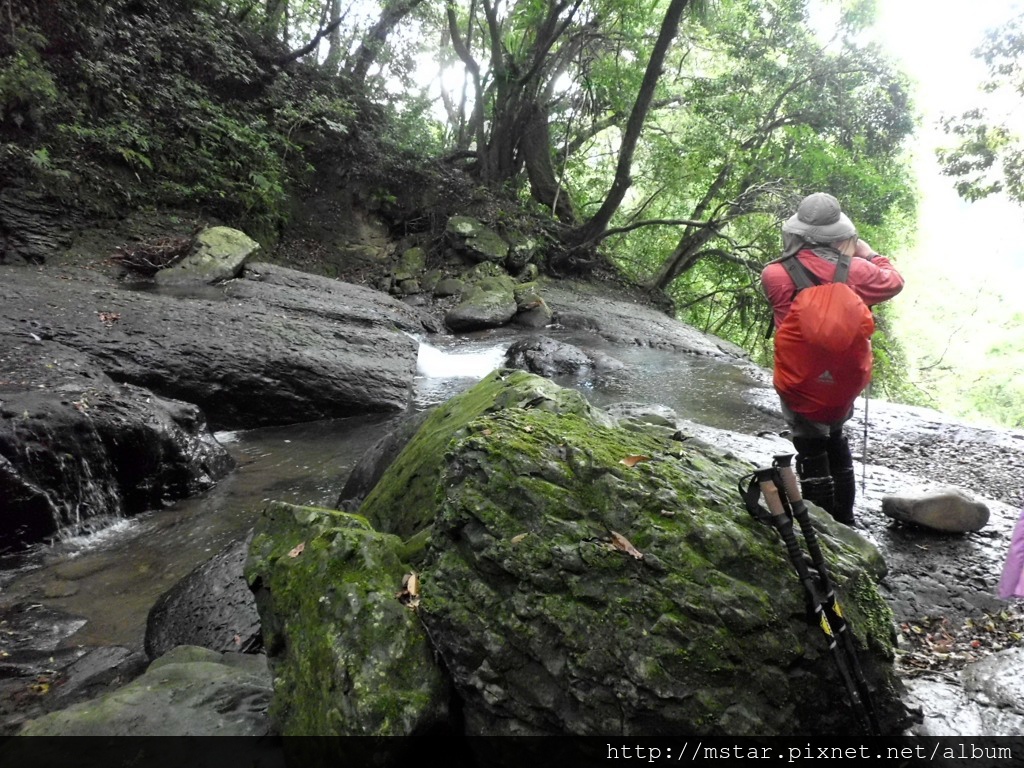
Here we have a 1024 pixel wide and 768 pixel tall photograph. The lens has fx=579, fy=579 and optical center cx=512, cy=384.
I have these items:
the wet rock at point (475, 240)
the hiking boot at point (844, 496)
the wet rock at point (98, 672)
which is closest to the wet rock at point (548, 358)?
the wet rock at point (475, 240)

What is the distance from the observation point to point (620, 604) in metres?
2.06

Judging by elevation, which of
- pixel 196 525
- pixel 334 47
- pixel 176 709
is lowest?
pixel 196 525

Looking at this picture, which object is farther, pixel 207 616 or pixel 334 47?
pixel 334 47

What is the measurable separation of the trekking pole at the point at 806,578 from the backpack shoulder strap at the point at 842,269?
137cm

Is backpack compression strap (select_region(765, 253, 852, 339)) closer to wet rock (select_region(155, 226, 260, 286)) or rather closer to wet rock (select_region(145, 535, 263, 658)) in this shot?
wet rock (select_region(145, 535, 263, 658))

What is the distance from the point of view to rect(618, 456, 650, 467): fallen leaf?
2.54 meters

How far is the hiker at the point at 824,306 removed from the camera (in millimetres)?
2939

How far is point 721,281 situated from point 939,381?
928 inches

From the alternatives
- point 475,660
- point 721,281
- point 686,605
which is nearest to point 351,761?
point 475,660

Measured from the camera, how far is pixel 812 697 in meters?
2.00

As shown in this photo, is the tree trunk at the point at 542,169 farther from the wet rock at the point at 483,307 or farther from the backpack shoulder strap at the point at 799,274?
the backpack shoulder strap at the point at 799,274

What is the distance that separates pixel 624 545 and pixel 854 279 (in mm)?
2016

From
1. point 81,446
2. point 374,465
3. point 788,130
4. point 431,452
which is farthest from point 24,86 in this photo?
point 788,130

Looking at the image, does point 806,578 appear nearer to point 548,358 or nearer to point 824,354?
point 824,354
